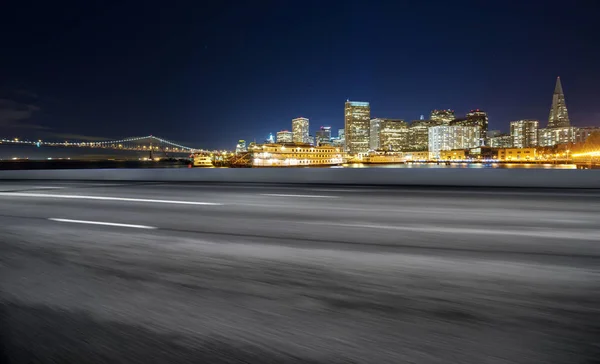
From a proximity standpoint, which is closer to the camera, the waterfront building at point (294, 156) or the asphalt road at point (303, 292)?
the asphalt road at point (303, 292)

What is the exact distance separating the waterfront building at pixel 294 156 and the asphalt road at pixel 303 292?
105ft

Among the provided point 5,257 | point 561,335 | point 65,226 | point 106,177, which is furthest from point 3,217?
point 106,177

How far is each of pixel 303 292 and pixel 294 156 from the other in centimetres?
3864

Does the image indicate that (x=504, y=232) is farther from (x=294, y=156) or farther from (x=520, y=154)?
(x=294, y=156)

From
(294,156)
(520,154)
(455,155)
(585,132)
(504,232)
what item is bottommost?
(504,232)

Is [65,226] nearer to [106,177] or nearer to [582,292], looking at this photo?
[582,292]

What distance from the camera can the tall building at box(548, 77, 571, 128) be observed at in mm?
155212

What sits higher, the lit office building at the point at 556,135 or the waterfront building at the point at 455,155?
the lit office building at the point at 556,135

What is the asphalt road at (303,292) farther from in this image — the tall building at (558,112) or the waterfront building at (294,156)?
the tall building at (558,112)

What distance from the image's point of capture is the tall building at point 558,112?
155212 mm

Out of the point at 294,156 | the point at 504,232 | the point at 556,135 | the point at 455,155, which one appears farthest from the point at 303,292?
the point at 556,135

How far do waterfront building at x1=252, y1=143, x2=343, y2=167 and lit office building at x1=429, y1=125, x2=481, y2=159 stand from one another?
140891mm

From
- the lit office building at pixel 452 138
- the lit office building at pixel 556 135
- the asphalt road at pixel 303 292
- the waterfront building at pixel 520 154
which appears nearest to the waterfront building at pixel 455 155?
the waterfront building at pixel 520 154

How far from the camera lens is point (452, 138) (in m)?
181
